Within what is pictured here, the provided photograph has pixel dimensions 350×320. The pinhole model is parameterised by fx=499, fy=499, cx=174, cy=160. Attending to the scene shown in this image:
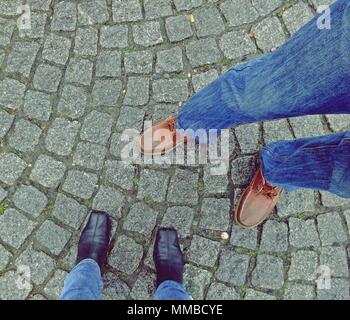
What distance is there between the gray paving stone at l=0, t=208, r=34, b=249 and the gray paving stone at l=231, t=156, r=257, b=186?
4.33 feet

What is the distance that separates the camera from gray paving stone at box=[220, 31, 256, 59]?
3.36 metres

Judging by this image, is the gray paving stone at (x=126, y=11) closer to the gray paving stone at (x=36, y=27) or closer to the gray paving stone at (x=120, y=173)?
the gray paving stone at (x=36, y=27)

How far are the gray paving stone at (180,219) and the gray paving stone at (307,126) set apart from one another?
875 millimetres

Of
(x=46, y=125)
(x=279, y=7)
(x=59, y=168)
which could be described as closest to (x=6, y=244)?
(x=59, y=168)

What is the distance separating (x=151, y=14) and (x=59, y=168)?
1.21m

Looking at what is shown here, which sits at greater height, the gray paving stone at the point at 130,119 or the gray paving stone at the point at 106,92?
the gray paving stone at the point at 106,92

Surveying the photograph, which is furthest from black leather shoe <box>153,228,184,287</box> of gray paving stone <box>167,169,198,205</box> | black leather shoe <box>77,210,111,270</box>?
black leather shoe <box>77,210,111,270</box>

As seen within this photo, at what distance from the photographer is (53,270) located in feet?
10.1

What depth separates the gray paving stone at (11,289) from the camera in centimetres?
303

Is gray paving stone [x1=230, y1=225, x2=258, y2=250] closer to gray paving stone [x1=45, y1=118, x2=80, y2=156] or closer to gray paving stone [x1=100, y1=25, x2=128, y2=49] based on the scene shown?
gray paving stone [x1=45, y1=118, x2=80, y2=156]

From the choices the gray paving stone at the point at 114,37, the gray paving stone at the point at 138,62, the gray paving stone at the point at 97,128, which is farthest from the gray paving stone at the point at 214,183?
the gray paving stone at the point at 114,37

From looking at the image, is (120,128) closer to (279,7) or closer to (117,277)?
(117,277)

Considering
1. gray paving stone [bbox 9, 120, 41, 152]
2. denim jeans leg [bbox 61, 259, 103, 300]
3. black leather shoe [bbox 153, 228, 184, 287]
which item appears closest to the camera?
denim jeans leg [bbox 61, 259, 103, 300]

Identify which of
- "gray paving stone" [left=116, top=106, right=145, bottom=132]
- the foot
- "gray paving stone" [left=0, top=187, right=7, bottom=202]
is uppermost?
"gray paving stone" [left=116, top=106, right=145, bottom=132]
